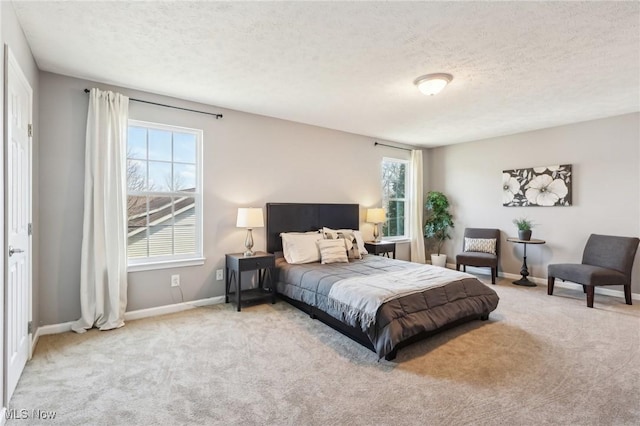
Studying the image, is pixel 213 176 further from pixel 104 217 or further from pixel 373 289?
pixel 373 289

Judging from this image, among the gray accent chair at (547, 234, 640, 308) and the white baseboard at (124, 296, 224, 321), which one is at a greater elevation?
the gray accent chair at (547, 234, 640, 308)

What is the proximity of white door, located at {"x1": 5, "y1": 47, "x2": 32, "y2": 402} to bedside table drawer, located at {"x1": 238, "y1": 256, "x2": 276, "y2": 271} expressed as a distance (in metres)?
1.81

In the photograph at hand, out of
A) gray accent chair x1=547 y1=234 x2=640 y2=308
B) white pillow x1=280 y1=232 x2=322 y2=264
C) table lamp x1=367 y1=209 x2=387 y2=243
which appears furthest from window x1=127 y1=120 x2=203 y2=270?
gray accent chair x1=547 y1=234 x2=640 y2=308

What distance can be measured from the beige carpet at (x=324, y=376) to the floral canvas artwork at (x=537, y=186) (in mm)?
2085

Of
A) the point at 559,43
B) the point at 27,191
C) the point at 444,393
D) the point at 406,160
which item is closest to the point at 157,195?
the point at 27,191

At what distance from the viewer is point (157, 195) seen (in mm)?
3604

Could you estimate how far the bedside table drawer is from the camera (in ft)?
11.9

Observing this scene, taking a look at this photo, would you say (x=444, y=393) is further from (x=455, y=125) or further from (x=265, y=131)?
(x=455, y=125)

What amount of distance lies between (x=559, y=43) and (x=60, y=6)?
3.55m

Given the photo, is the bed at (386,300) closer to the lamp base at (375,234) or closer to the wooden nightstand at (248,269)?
the wooden nightstand at (248,269)

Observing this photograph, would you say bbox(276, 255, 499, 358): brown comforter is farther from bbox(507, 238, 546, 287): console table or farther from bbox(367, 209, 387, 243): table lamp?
bbox(507, 238, 546, 287): console table

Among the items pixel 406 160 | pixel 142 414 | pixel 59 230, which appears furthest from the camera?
pixel 406 160

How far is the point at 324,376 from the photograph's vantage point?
2236 millimetres

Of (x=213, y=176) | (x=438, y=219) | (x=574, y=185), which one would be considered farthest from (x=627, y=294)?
(x=213, y=176)
